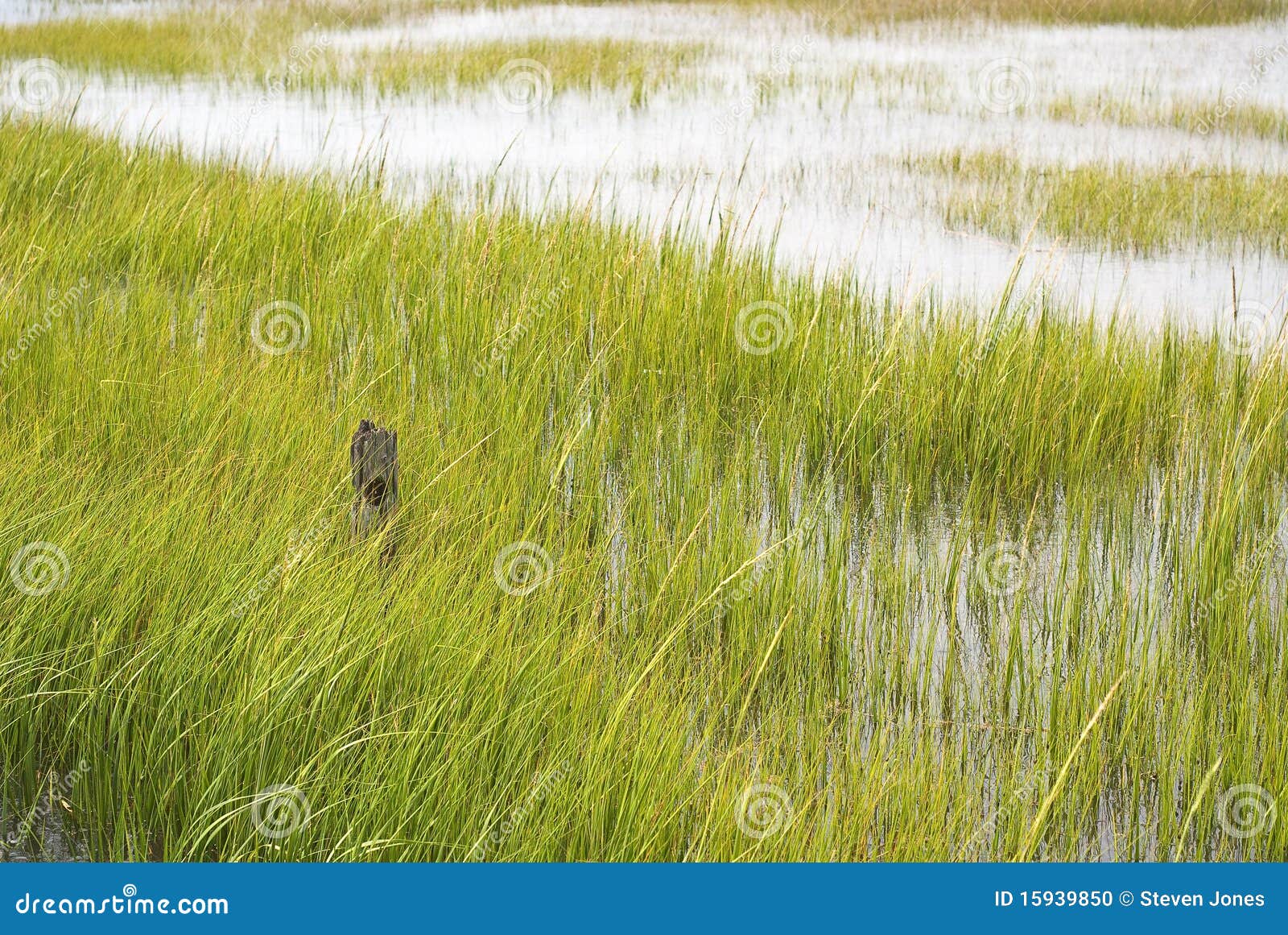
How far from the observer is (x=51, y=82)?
1481 centimetres

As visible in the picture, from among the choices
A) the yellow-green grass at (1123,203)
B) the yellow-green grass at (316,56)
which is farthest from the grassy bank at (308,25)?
the yellow-green grass at (1123,203)

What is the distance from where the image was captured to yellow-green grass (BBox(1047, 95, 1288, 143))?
12023 millimetres

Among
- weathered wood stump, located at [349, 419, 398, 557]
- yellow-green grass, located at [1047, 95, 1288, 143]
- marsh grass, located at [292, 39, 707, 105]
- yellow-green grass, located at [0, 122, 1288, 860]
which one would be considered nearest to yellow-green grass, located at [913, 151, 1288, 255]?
yellow-green grass, located at [1047, 95, 1288, 143]

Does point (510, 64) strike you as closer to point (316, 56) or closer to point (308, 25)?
point (316, 56)

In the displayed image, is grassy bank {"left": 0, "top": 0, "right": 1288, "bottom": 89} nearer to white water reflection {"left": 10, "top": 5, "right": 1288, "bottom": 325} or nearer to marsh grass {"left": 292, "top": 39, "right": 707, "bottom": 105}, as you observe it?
marsh grass {"left": 292, "top": 39, "right": 707, "bottom": 105}

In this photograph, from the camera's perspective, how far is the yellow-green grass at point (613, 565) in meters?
2.48

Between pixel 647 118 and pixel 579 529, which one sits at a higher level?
pixel 647 118

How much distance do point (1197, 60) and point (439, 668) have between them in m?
16.6

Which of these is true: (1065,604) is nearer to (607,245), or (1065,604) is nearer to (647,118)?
(607,245)

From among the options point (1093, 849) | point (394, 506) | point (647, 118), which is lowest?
point (1093, 849)

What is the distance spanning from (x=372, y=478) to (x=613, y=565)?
2.90ft

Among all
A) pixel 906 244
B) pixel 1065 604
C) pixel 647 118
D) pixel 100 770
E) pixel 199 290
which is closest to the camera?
pixel 100 770

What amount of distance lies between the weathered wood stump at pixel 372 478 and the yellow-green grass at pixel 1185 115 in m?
11.4

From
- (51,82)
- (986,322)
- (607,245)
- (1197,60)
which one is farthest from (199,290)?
(1197,60)
